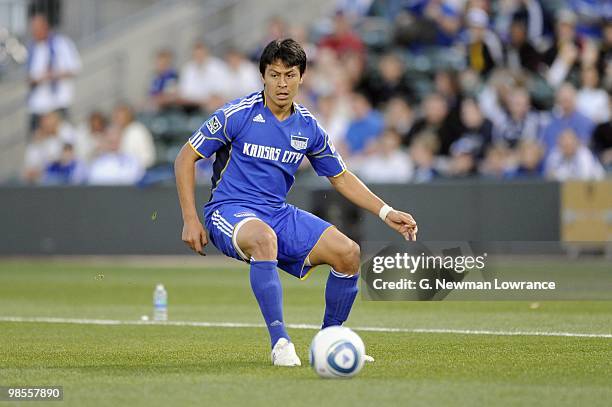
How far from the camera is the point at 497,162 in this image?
67.8 ft

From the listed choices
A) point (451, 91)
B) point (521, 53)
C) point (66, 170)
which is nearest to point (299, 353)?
point (451, 91)

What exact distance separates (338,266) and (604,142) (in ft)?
42.4

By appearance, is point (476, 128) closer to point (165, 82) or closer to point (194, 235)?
point (165, 82)

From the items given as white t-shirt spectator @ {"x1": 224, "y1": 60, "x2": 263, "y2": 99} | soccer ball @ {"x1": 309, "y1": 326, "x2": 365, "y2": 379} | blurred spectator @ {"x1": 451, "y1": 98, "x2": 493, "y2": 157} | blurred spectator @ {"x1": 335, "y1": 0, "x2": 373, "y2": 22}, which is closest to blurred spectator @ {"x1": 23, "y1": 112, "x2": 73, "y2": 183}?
white t-shirt spectator @ {"x1": 224, "y1": 60, "x2": 263, "y2": 99}

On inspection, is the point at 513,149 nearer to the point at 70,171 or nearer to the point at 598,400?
the point at 70,171

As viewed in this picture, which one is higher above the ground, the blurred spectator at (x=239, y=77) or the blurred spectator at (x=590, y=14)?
the blurred spectator at (x=590, y=14)

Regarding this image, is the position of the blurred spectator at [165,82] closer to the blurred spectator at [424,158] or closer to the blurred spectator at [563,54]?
the blurred spectator at [424,158]

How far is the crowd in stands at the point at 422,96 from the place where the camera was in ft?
68.0

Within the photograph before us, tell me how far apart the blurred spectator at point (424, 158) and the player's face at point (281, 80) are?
12.5 metres

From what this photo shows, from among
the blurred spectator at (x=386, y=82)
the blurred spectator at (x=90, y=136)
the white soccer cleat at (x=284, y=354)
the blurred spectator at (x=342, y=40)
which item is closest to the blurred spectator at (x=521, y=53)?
the blurred spectator at (x=386, y=82)

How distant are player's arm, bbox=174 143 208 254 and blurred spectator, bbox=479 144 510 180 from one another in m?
12.6

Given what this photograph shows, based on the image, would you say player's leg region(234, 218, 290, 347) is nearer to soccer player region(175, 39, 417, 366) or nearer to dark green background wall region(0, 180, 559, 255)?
soccer player region(175, 39, 417, 366)

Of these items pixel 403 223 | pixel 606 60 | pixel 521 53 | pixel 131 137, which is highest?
pixel 521 53

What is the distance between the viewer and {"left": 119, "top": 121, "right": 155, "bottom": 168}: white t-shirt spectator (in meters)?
22.4
